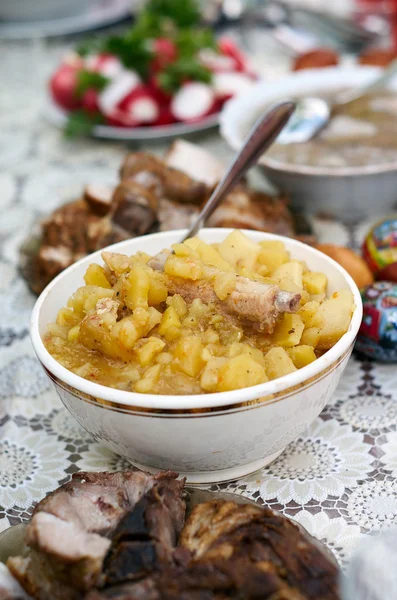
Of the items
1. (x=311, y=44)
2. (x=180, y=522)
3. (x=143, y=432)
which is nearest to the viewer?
(x=180, y=522)

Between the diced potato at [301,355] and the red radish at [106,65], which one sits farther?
the red radish at [106,65]

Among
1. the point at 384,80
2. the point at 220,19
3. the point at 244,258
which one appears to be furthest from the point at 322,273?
the point at 220,19

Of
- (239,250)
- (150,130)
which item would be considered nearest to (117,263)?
(239,250)

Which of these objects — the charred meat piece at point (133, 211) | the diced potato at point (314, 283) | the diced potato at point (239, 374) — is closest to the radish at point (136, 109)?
the charred meat piece at point (133, 211)

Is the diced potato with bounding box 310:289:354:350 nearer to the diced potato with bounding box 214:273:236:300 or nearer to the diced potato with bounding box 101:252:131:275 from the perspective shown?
the diced potato with bounding box 214:273:236:300

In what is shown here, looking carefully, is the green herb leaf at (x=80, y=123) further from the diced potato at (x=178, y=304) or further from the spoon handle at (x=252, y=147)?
the diced potato at (x=178, y=304)

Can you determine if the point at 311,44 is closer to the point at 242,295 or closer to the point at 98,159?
the point at 98,159

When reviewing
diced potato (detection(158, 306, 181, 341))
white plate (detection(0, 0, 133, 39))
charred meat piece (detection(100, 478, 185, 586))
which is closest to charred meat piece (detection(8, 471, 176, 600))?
charred meat piece (detection(100, 478, 185, 586))
